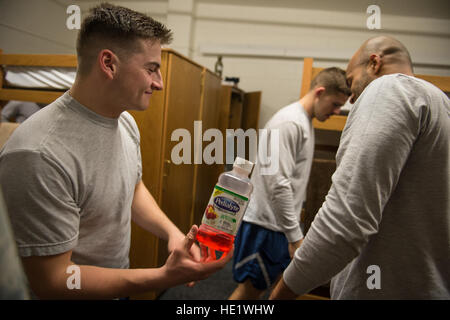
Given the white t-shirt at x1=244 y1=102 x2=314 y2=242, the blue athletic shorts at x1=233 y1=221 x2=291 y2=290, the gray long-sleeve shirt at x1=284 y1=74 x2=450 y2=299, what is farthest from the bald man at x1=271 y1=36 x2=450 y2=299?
the blue athletic shorts at x1=233 y1=221 x2=291 y2=290

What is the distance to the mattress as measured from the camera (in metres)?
1.67

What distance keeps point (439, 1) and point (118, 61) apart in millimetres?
786

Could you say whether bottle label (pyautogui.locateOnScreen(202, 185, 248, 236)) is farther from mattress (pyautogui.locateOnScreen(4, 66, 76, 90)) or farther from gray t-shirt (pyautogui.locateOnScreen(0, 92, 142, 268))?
mattress (pyautogui.locateOnScreen(4, 66, 76, 90))

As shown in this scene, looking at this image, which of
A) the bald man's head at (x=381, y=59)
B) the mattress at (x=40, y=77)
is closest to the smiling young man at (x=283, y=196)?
the bald man's head at (x=381, y=59)

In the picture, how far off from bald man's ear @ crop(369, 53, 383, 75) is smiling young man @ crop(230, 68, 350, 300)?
48 cm

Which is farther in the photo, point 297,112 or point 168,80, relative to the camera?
point 168,80

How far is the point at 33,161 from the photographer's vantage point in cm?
52

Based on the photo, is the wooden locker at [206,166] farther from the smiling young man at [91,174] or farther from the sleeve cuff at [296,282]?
the sleeve cuff at [296,282]

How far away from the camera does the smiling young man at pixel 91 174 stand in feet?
1.69

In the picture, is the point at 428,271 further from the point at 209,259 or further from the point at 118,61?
the point at 118,61

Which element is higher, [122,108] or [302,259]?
[122,108]

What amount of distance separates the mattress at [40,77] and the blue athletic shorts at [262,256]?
4.71 feet
